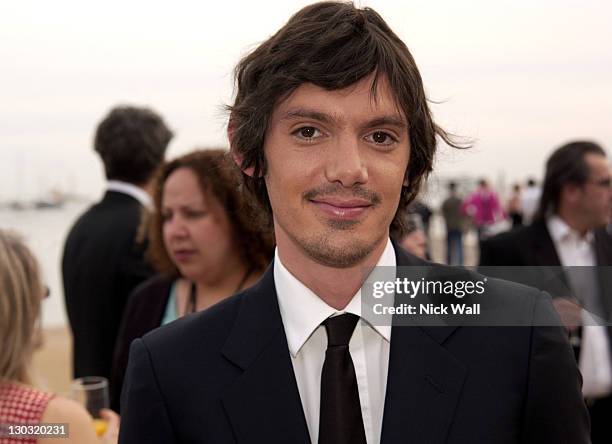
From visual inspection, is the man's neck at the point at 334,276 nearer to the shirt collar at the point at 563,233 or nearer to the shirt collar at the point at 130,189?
the shirt collar at the point at 130,189

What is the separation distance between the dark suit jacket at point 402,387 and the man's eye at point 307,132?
0.44m

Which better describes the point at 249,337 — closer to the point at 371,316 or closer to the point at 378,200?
the point at 371,316

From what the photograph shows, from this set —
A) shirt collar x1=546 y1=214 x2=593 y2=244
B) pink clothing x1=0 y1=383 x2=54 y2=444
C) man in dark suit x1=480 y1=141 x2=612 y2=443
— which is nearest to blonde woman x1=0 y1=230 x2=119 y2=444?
pink clothing x1=0 y1=383 x2=54 y2=444

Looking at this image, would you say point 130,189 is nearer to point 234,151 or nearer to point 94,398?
point 94,398

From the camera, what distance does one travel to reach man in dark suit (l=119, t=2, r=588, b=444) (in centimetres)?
150

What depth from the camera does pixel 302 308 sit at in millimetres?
1636

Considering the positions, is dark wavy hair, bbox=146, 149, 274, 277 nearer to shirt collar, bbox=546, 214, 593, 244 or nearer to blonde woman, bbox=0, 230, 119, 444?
blonde woman, bbox=0, 230, 119, 444

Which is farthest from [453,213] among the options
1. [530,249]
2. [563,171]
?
[530,249]

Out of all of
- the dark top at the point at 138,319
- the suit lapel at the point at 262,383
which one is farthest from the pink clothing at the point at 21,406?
the dark top at the point at 138,319

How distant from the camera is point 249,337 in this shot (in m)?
1.63


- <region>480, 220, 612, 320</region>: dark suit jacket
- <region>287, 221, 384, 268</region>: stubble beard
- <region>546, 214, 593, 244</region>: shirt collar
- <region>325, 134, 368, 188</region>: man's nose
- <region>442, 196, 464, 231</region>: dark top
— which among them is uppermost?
<region>442, 196, 464, 231</region>: dark top

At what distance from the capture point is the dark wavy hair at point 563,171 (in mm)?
4117

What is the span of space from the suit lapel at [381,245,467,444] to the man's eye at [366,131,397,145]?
0.42 metres

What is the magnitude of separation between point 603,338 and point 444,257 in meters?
10.8
